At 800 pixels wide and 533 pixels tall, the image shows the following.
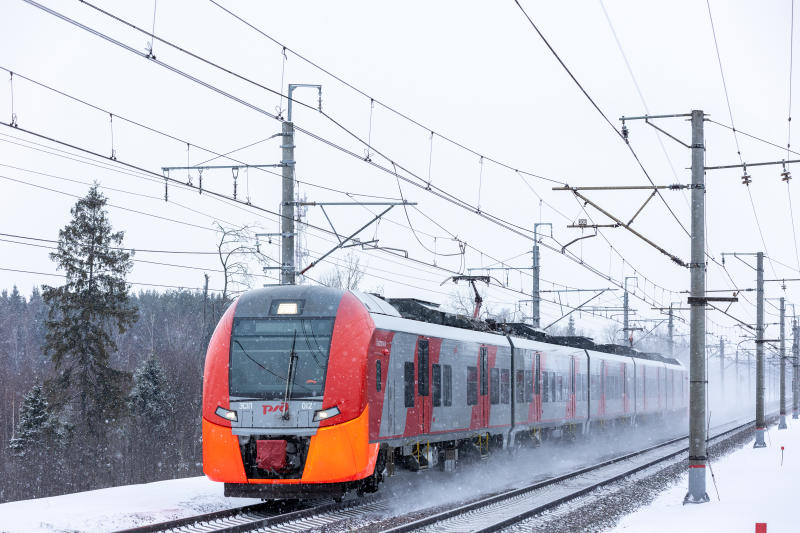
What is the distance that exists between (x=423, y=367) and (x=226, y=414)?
4.15 m

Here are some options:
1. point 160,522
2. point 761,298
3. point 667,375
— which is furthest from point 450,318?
point 667,375

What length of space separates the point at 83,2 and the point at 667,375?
42.2m

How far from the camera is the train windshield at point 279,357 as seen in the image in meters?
14.2

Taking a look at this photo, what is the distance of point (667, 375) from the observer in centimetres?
4884

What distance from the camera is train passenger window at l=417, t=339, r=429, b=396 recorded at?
1694 centimetres

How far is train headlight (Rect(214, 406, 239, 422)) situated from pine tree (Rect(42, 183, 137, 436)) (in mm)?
34441

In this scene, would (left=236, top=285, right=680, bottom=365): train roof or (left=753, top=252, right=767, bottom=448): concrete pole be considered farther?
(left=753, top=252, right=767, bottom=448): concrete pole

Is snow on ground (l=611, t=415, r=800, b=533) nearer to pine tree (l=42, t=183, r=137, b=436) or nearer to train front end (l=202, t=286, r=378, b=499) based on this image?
train front end (l=202, t=286, r=378, b=499)

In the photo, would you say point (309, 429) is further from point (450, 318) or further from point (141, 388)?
point (141, 388)

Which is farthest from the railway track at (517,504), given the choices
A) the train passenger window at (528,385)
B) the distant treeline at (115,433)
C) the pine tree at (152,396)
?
the pine tree at (152,396)

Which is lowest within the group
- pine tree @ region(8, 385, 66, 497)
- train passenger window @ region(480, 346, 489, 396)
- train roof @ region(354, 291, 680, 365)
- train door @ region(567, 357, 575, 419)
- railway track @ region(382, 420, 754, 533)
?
pine tree @ region(8, 385, 66, 497)

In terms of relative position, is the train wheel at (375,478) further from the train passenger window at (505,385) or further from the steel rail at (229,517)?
the train passenger window at (505,385)

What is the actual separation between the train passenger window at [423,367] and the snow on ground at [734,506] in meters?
4.13

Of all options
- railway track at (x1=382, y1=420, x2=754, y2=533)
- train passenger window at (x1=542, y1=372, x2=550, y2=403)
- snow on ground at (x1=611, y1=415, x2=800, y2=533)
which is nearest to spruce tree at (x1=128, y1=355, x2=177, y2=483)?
train passenger window at (x1=542, y1=372, x2=550, y2=403)
